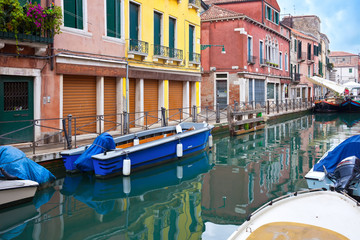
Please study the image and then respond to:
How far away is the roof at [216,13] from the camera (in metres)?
25.8

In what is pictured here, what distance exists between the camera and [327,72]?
2267 inches

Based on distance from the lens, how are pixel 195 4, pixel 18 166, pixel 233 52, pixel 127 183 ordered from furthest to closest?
pixel 233 52
pixel 195 4
pixel 127 183
pixel 18 166

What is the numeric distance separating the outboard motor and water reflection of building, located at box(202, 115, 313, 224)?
1.47m

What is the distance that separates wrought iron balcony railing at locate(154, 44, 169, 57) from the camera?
1602cm

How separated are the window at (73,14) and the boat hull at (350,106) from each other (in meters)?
27.8

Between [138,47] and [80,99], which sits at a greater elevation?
[138,47]

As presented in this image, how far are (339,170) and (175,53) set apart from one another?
38.2 ft

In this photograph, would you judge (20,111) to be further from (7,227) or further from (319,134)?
(319,134)

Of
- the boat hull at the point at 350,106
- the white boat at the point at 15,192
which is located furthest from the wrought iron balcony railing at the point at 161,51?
the boat hull at the point at 350,106

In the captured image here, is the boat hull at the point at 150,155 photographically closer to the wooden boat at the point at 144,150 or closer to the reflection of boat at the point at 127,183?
the wooden boat at the point at 144,150

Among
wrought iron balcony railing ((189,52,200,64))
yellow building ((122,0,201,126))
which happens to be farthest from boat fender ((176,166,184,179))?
wrought iron balcony railing ((189,52,200,64))

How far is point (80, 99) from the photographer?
12406 mm

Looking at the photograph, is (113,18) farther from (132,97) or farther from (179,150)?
(179,150)

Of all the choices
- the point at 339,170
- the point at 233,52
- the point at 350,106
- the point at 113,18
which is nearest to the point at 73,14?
the point at 113,18
